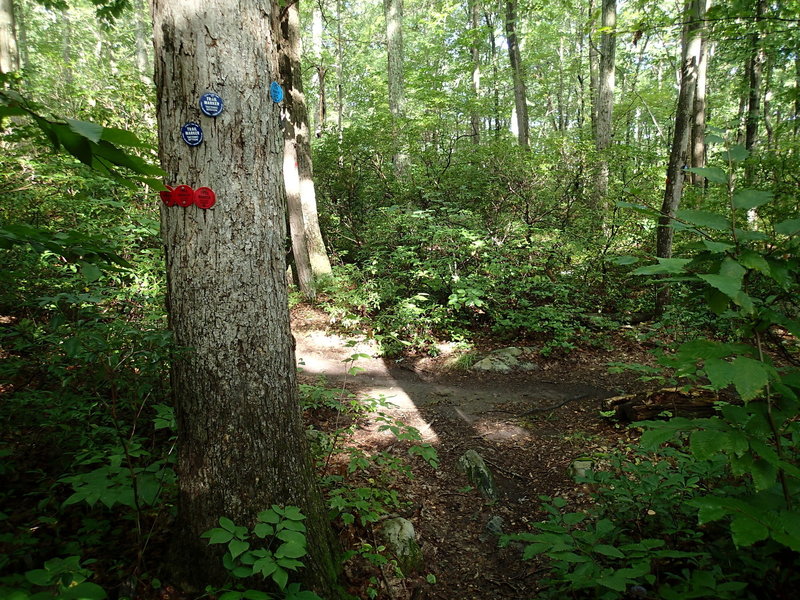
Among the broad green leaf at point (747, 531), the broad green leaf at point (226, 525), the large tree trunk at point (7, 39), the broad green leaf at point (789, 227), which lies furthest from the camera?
the large tree trunk at point (7, 39)

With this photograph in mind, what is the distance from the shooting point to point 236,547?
189cm

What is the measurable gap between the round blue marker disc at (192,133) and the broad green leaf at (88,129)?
51.6 inches

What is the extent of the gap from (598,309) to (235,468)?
8.70m

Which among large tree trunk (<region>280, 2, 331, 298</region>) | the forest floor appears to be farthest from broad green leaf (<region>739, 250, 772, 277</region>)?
large tree trunk (<region>280, 2, 331, 298</region>)

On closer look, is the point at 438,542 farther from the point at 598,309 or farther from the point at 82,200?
the point at 598,309

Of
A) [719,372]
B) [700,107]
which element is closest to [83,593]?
[719,372]

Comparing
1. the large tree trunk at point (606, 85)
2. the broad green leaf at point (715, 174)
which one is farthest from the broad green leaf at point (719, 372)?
the large tree trunk at point (606, 85)

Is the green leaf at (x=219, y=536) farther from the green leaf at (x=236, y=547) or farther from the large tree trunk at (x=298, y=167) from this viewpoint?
the large tree trunk at (x=298, y=167)

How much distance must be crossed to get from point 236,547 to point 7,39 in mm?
12165

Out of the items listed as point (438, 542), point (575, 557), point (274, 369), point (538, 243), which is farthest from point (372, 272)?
point (575, 557)

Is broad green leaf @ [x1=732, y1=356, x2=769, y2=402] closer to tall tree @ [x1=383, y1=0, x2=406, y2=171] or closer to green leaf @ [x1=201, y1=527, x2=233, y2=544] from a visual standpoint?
green leaf @ [x1=201, y1=527, x2=233, y2=544]

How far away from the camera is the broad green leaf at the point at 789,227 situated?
4.97 feet

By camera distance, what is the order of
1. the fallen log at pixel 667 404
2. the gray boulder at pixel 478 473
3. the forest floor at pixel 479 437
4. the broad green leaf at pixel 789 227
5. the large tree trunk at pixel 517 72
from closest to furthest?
the broad green leaf at pixel 789 227, the forest floor at pixel 479 437, the gray boulder at pixel 478 473, the fallen log at pixel 667 404, the large tree trunk at pixel 517 72

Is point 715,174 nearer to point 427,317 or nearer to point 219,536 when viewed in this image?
point 219,536
